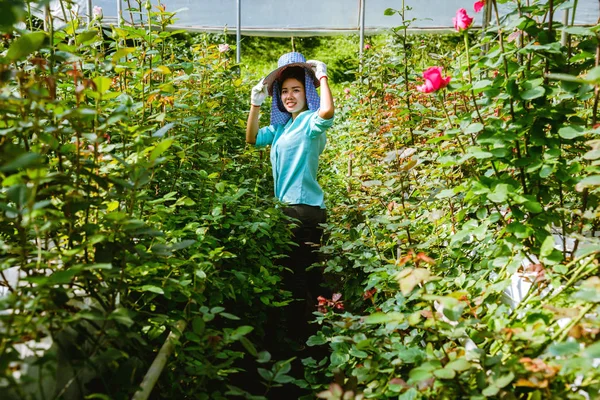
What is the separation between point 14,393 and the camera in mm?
1016

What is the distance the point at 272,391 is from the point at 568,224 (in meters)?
1.39

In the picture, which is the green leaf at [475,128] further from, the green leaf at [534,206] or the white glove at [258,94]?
the white glove at [258,94]

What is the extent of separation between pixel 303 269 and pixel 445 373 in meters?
1.75

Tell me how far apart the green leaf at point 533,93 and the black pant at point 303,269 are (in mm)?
1471

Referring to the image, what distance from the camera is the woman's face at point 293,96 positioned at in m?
3.04

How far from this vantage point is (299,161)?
2906 millimetres

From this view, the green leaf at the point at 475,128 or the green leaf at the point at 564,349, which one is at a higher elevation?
the green leaf at the point at 475,128

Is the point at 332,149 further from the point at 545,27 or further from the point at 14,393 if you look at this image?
the point at 14,393

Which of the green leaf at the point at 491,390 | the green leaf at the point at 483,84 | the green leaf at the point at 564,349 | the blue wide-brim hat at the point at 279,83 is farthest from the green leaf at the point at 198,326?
the blue wide-brim hat at the point at 279,83

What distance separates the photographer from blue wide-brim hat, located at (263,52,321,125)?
9.96 feet

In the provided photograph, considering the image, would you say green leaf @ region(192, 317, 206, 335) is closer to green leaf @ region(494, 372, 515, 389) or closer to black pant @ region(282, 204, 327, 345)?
green leaf @ region(494, 372, 515, 389)

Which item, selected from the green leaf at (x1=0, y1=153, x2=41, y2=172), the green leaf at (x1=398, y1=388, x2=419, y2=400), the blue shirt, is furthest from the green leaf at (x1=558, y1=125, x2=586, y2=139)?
the blue shirt

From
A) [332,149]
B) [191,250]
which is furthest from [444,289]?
[332,149]

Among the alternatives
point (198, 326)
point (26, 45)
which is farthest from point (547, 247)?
point (26, 45)
